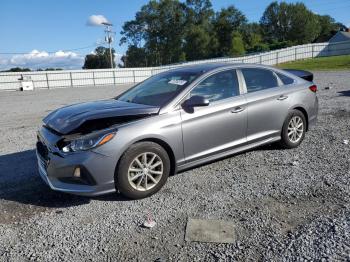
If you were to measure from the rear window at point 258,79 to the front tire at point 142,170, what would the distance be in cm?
199

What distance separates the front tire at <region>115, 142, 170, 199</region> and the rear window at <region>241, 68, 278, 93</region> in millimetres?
1989

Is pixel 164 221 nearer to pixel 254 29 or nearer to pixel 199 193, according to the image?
pixel 199 193

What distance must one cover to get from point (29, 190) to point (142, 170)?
1.70 meters

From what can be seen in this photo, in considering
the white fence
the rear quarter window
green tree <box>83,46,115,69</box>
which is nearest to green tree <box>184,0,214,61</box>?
green tree <box>83,46,115,69</box>

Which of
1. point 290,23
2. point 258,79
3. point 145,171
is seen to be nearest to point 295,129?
point 258,79

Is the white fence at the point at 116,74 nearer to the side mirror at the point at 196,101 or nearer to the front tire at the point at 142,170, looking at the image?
the side mirror at the point at 196,101

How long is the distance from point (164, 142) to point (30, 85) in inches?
1320

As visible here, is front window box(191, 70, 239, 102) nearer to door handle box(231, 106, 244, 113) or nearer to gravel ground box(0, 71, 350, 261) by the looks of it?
door handle box(231, 106, 244, 113)

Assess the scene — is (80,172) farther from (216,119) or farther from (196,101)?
(216,119)

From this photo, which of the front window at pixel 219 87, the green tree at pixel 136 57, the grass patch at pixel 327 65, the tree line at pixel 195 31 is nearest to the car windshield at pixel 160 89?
the front window at pixel 219 87

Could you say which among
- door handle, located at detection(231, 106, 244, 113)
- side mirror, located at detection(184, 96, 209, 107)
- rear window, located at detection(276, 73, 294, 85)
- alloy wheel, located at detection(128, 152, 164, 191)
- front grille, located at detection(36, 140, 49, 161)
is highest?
rear window, located at detection(276, 73, 294, 85)

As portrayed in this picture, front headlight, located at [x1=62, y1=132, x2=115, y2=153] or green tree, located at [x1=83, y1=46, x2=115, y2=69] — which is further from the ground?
green tree, located at [x1=83, y1=46, x2=115, y2=69]

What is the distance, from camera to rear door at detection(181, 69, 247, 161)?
4711 millimetres

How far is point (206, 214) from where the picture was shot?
387cm
